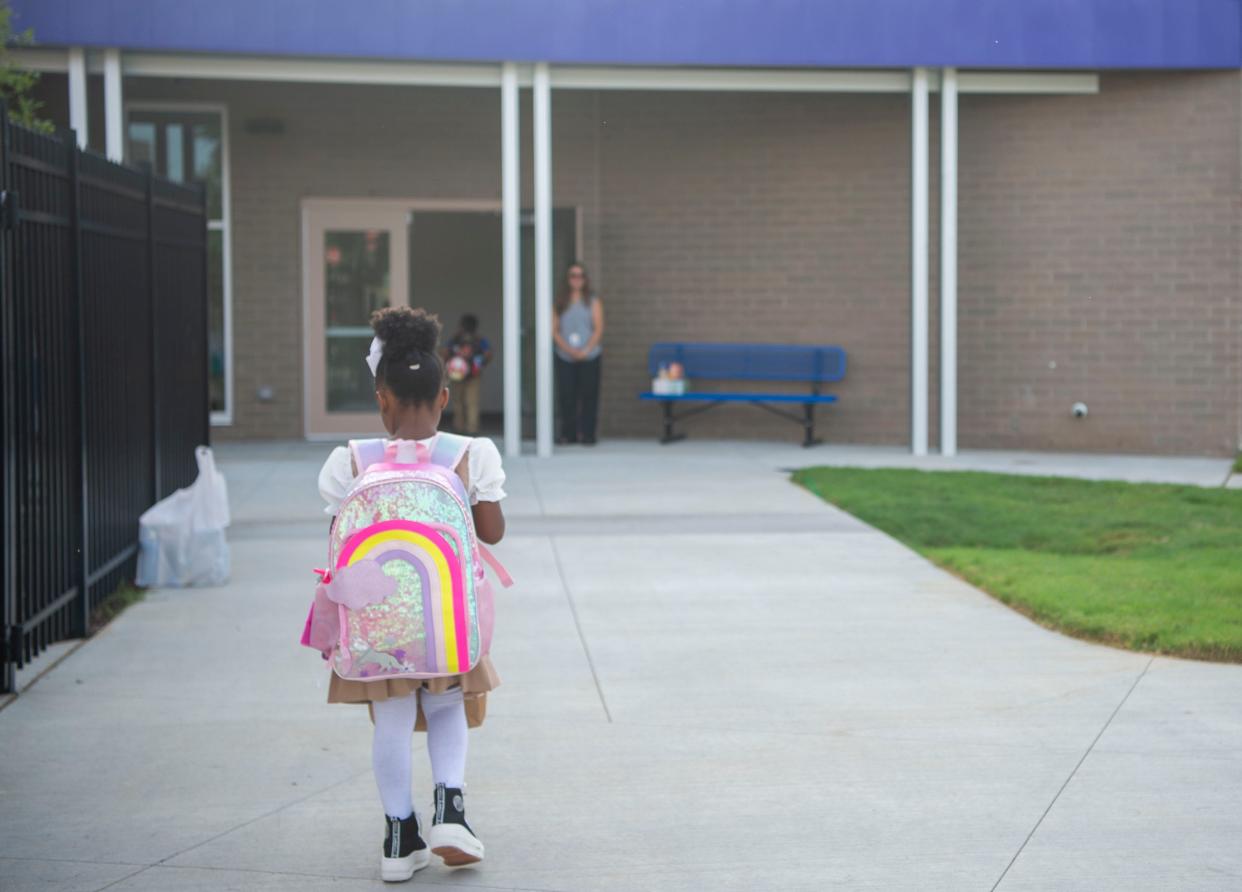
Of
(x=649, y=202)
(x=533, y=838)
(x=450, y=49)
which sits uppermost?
(x=450, y=49)

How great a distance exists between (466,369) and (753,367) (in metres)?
2.96

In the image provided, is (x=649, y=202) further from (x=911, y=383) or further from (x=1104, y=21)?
(x=1104, y=21)

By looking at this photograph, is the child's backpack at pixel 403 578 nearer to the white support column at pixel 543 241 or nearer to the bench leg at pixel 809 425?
the white support column at pixel 543 241

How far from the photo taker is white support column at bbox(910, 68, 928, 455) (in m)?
16.0

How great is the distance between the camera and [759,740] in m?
6.04

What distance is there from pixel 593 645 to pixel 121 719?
221 cm

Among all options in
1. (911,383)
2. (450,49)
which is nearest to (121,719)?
(450,49)

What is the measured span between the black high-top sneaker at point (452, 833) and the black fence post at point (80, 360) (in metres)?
3.83

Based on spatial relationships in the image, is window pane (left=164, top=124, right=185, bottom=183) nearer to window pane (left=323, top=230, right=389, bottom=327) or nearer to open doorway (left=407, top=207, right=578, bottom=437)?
window pane (left=323, top=230, right=389, bottom=327)

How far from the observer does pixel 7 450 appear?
654 centimetres

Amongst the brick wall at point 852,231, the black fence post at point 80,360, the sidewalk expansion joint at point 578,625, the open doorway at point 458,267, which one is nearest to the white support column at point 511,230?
the brick wall at point 852,231

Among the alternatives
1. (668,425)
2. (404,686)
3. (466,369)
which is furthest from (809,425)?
(404,686)

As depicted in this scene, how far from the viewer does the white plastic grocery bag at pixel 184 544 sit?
9.19 metres

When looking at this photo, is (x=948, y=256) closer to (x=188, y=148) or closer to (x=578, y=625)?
(x=188, y=148)
